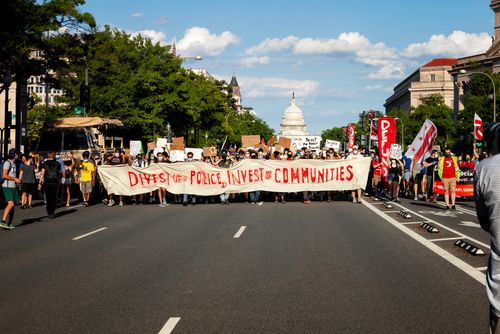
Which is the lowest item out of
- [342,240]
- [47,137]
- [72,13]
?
[342,240]

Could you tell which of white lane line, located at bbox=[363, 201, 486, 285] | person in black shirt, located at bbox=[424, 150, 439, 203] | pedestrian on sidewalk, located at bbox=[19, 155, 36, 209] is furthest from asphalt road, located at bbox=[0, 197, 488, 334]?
person in black shirt, located at bbox=[424, 150, 439, 203]

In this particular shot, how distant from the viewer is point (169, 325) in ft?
21.5

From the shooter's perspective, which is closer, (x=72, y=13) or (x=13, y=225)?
(x=13, y=225)

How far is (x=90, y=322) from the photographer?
6.70 meters

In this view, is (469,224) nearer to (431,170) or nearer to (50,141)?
(431,170)

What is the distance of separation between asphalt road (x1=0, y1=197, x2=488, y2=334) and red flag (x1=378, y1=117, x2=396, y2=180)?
11.1m

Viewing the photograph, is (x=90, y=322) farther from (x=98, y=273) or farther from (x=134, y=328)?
(x=98, y=273)

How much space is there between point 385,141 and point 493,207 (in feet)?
76.4

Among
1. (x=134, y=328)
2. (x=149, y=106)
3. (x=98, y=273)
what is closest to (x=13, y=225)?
(x=98, y=273)

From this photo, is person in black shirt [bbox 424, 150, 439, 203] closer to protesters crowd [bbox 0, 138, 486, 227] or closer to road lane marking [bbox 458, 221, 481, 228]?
protesters crowd [bbox 0, 138, 486, 227]

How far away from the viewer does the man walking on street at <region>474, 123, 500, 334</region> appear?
4.45m

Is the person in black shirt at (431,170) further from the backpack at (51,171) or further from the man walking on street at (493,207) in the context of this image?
the man walking on street at (493,207)

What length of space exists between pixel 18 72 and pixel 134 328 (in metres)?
25.3

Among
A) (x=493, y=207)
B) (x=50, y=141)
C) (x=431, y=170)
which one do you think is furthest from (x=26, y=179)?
(x=493, y=207)
